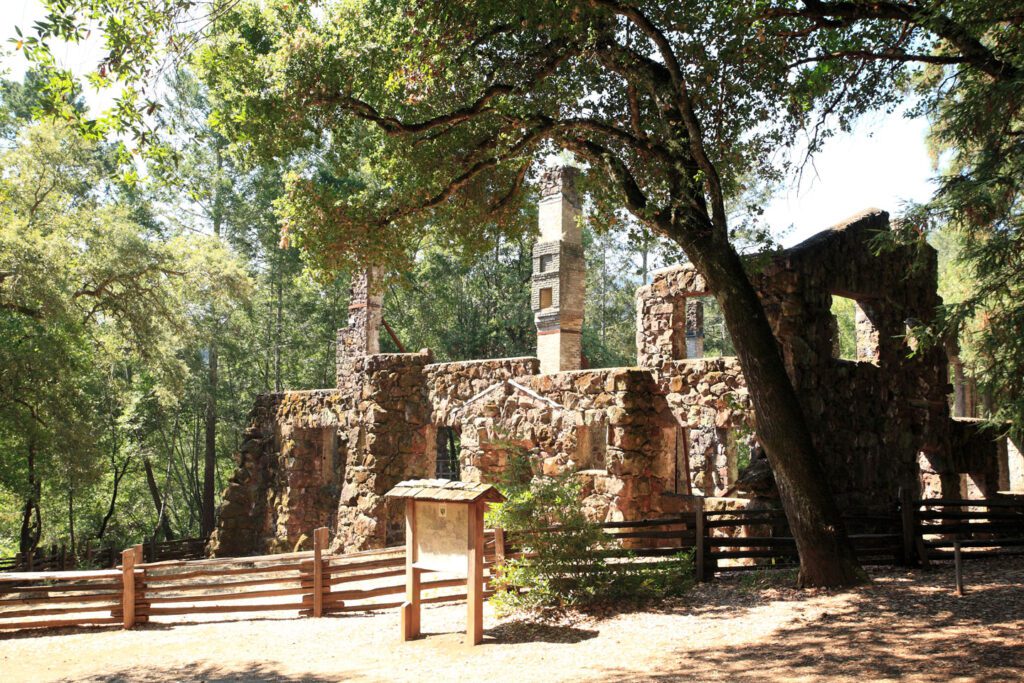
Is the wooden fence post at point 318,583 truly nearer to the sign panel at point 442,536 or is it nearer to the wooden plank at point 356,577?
the wooden plank at point 356,577

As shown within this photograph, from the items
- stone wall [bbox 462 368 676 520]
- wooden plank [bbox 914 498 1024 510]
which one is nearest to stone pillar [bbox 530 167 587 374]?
stone wall [bbox 462 368 676 520]

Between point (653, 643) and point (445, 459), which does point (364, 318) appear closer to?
point (445, 459)

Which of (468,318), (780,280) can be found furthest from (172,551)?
(780,280)

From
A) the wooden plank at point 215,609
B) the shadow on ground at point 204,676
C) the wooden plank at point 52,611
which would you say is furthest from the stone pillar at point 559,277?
the shadow on ground at point 204,676

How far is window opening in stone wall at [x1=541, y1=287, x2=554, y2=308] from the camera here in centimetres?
1597

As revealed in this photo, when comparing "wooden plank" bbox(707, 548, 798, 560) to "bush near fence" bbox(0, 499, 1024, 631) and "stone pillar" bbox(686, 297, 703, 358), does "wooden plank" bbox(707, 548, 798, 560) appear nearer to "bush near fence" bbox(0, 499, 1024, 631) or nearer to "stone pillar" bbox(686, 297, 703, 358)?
"bush near fence" bbox(0, 499, 1024, 631)

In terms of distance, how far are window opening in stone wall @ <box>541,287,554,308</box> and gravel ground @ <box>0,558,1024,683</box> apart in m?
6.80

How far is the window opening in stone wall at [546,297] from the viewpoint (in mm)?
15969

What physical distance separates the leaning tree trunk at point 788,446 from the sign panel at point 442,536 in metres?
3.35

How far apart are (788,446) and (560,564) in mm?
2712

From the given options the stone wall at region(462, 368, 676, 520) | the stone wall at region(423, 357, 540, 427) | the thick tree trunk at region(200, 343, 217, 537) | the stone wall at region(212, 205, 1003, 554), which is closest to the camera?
the stone wall at region(212, 205, 1003, 554)

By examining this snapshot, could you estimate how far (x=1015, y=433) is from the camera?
7.30m

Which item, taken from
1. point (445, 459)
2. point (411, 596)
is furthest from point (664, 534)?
point (445, 459)

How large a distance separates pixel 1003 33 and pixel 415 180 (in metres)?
6.82
